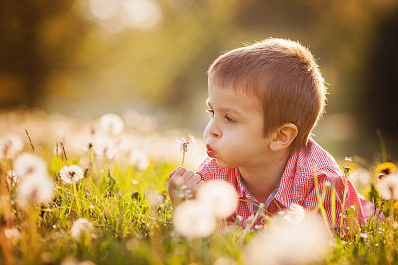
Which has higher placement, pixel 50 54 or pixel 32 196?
pixel 50 54

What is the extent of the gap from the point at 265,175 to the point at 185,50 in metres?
21.3

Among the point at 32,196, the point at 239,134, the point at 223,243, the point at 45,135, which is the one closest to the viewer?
the point at 32,196

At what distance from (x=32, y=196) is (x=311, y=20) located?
17.4 meters

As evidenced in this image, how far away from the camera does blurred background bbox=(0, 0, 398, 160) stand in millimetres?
11279

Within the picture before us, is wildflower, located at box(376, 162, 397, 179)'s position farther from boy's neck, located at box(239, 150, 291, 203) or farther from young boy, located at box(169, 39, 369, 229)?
boy's neck, located at box(239, 150, 291, 203)

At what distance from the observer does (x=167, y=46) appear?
22.7 m

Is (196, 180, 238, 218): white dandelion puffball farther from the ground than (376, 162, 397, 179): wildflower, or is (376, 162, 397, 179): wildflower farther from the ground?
(376, 162, 397, 179): wildflower

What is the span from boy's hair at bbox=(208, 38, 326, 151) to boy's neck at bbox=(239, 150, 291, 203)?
13cm

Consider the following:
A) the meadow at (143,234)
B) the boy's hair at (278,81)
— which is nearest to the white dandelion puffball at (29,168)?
the meadow at (143,234)

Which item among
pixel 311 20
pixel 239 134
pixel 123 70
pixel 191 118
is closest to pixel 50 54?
pixel 123 70

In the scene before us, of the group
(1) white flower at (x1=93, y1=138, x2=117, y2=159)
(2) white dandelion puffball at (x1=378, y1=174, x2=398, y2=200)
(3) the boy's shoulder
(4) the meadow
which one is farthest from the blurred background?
(4) the meadow

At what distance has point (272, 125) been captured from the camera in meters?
2.54

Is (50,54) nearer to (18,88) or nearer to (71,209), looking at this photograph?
(18,88)

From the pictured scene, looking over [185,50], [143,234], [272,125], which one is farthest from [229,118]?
[185,50]
